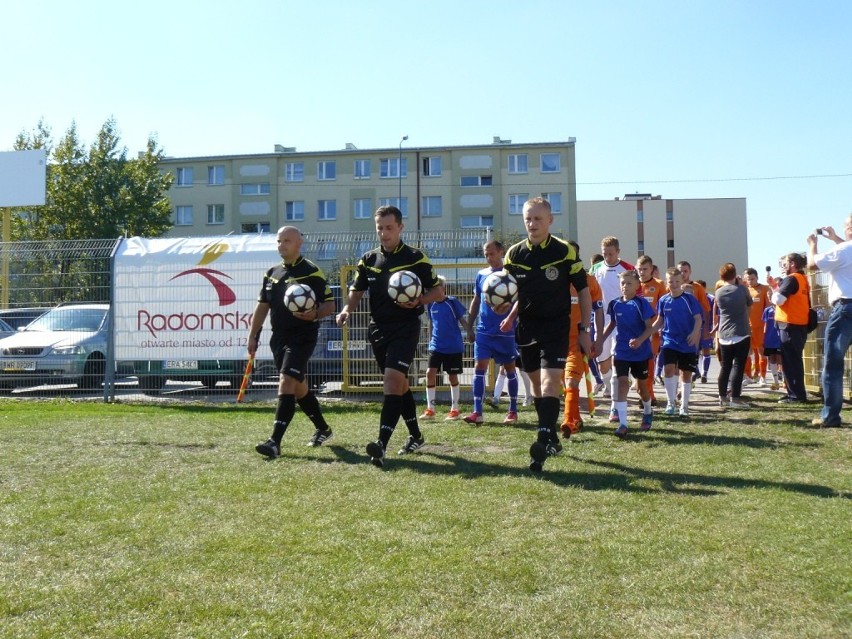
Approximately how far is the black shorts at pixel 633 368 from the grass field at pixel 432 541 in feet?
3.44

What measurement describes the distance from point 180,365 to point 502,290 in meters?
7.83

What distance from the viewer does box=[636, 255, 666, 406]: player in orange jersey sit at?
29.2 ft

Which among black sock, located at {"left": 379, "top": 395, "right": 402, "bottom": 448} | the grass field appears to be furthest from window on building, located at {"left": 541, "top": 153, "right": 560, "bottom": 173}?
black sock, located at {"left": 379, "top": 395, "right": 402, "bottom": 448}

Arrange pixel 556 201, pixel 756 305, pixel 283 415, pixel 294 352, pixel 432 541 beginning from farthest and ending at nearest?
pixel 556 201 → pixel 756 305 → pixel 294 352 → pixel 283 415 → pixel 432 541

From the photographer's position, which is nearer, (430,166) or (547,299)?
(547,299)

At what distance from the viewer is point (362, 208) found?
205ft

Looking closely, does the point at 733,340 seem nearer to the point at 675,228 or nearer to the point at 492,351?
the point at 492,351

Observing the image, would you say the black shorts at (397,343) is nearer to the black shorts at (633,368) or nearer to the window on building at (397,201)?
the black shorts at (633,368)

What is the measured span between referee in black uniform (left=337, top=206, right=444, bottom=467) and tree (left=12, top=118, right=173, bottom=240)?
37.5 meters

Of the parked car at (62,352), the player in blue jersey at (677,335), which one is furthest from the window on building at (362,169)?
the player in blue jersey at (677,335)

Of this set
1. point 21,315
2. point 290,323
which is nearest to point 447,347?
point 290,323

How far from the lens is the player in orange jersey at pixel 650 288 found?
890 cm

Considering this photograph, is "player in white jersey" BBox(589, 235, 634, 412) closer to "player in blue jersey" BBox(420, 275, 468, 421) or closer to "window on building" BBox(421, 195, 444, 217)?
"player in blue jersey" BBox(420, 275, 468, 421)

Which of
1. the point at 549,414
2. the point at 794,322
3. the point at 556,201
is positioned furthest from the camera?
the point at 556,201
